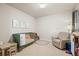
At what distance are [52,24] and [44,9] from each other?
27cm

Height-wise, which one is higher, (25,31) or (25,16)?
(25,16)

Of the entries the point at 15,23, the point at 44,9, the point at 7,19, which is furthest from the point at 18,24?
the point at 44,9

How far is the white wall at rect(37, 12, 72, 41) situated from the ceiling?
0.23 feet

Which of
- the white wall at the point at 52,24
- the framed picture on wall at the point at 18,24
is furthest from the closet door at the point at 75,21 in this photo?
the framed picture on wall at the point at 18,24

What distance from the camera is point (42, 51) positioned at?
188cm

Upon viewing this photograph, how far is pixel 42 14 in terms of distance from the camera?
6.35 ft

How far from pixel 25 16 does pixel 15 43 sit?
46 cm

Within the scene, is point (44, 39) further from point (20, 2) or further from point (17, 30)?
point (20, 2)

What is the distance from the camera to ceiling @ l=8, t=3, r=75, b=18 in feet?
6.07

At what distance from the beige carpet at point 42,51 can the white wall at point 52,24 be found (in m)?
0.15

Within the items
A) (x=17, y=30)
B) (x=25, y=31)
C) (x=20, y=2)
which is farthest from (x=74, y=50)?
(x=20, y=2)

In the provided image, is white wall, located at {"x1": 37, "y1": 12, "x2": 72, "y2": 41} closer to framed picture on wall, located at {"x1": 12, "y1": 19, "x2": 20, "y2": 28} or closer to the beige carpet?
the beige carpet

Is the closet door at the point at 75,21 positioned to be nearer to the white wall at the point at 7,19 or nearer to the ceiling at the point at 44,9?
the ceiling at the point at 44,9

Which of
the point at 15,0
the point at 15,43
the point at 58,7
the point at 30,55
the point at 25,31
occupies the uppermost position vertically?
the point at 15,0
